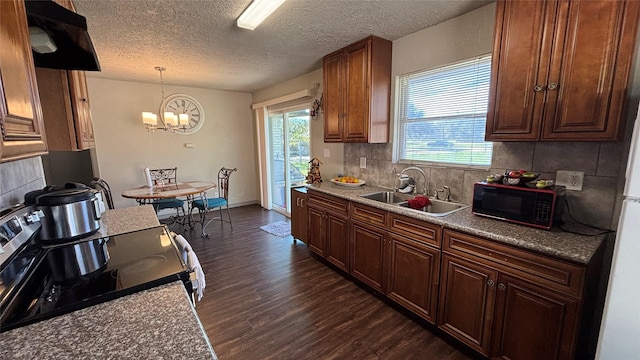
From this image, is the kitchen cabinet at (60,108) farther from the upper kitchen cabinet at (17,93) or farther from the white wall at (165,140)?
the white wall at (165,140)

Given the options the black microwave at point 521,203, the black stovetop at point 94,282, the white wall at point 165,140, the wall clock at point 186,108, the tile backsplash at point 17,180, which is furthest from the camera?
the wall clock at point 186,108

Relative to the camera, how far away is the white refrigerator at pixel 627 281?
98cm

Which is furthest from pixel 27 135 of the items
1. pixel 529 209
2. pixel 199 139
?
pixel 199 139

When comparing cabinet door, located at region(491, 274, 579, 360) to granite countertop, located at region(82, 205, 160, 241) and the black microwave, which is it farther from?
granite countertop, located at region(82, 205, 160, 241)

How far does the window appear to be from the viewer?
211 centimetres

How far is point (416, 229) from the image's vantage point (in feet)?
6.32

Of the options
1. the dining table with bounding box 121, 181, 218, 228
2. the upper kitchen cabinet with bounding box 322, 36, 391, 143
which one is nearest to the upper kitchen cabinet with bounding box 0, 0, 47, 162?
the upper kitchen cabinet with bounding box 322, 36, 391, 143

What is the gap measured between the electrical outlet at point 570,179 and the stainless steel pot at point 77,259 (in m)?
2.55

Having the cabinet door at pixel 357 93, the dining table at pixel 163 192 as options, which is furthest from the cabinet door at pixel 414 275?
the dining table at pixel 163 192

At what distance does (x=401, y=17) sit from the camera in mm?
2131

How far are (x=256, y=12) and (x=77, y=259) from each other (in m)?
1.87

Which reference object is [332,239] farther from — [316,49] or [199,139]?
[199,139]

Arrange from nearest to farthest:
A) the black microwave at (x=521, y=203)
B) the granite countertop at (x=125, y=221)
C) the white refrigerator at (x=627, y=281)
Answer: the white refrigerator at (x=627, y=281) → the black microwave at (x=521, y=203) → the granite countertop at (x=125, y=221)

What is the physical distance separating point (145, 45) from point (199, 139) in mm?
2431
